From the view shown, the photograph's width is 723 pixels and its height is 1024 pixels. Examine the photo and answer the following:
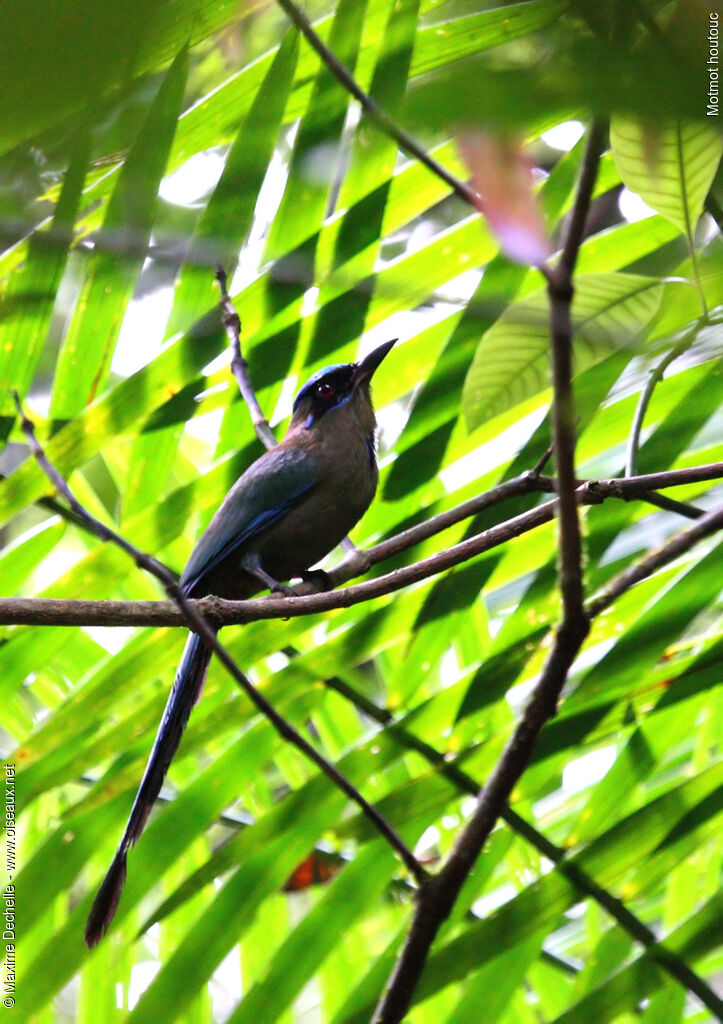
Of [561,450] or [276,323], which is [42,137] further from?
[276,323]

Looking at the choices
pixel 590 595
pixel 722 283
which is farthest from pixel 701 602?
pixel 722 283

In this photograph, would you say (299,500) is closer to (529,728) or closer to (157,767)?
(157,767)

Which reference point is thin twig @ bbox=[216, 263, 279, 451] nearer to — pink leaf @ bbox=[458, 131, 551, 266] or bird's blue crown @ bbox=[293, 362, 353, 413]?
bird's blue crown @ bbox=[293, 362, 353, 413]

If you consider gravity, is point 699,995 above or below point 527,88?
below

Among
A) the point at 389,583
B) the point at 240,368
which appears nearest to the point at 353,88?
the point at 389,583

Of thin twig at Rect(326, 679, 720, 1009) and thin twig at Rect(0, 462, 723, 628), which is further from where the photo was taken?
thin twig at Rect(326, 679, 720, 1009)

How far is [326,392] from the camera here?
3.39 metres

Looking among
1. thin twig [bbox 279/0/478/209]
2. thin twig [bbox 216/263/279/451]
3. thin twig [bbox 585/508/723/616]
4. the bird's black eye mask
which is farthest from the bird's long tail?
thin twig [bbox 279/0/478/209]

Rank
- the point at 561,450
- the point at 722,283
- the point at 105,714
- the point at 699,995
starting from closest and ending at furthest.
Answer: the point at 561,450 < the point at 722,283 < the point at 699,995 < the point at 105,714

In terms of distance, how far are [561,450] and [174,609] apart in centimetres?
98

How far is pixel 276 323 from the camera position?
260cm

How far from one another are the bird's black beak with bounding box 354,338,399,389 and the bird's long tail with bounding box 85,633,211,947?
35.2 inches

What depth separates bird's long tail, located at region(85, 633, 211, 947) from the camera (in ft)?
7.04

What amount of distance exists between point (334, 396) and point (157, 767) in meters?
1.45
